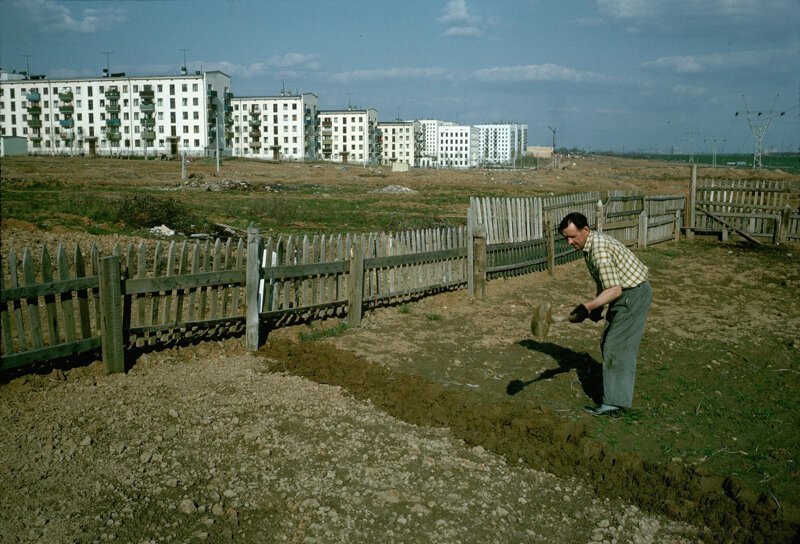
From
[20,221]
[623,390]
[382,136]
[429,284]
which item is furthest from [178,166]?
[382,136]

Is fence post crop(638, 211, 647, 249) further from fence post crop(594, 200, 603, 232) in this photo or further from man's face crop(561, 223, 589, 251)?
man's face crop(561, 223, 589, 251)

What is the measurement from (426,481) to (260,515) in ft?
4.06

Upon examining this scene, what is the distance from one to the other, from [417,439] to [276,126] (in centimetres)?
13130

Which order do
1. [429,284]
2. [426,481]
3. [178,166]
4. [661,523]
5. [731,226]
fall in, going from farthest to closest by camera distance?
[178,166] → [731,226] → [429,284] → [426,481] → [661,523]

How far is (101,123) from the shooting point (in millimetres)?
112000

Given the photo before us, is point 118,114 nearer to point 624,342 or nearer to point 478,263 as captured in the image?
point 478,263

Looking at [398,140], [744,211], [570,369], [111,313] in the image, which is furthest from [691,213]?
[398,140]

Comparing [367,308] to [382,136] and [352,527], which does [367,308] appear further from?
[382,136]

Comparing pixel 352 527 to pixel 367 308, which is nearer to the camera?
pixel 352 527

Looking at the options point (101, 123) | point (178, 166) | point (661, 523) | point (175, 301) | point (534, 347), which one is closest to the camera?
point (661, 523)

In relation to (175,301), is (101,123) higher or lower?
higher

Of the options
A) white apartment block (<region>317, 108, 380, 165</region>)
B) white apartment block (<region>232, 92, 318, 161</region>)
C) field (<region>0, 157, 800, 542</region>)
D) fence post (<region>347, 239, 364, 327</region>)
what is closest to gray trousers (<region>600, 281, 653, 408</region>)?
field (<region>0, 157, 800, 542</region>)

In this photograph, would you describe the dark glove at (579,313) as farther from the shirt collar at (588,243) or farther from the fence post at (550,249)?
the fence post at (550,249)

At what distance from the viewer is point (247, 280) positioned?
7.95m
